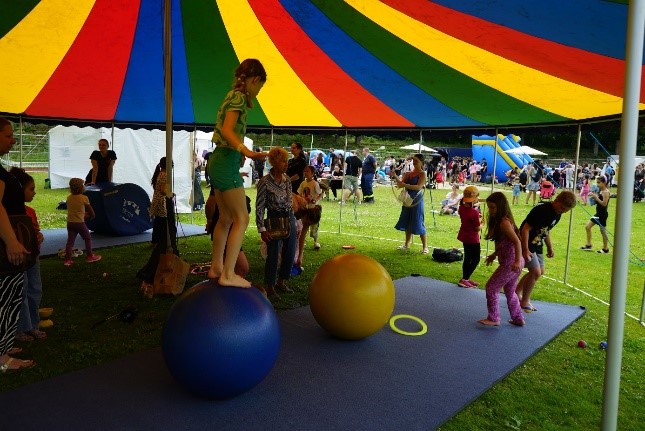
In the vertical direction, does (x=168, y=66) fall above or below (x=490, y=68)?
below

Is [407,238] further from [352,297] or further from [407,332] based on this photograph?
[352,297]

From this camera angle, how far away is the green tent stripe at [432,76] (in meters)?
5.59

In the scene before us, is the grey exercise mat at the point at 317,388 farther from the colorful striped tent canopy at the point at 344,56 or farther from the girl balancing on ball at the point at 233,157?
the colorful striped tent canopy at the point at 344,56

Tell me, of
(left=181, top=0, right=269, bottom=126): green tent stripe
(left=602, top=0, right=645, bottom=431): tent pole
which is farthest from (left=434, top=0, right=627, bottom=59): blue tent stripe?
(left=181, top=0, right=269, bottom=126): green tent stripe

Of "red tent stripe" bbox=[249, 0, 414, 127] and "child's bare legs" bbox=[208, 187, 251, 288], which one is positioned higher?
"red tent stripe" bbox=[249, 0, 414, 127]

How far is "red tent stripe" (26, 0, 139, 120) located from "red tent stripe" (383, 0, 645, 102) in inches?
135

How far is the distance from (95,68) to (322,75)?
348cm

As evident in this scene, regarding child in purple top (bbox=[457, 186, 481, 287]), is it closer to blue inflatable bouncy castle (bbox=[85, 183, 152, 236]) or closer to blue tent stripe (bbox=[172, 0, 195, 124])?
blue tent stripe (bbox=[172, 0, 195, 124])

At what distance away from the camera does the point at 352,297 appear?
14.1 ft

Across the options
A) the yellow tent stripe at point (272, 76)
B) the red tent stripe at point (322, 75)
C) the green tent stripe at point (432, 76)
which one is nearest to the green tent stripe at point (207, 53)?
the yellow tent stripe at point (272, 76)

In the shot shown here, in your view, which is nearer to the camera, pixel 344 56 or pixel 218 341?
pixel 218 341

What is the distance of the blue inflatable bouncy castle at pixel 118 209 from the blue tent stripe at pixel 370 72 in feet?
18.4

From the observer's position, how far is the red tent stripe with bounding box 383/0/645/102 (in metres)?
4.68

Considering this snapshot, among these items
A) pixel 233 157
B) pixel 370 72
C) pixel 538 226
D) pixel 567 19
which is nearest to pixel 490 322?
pixel 538 226
